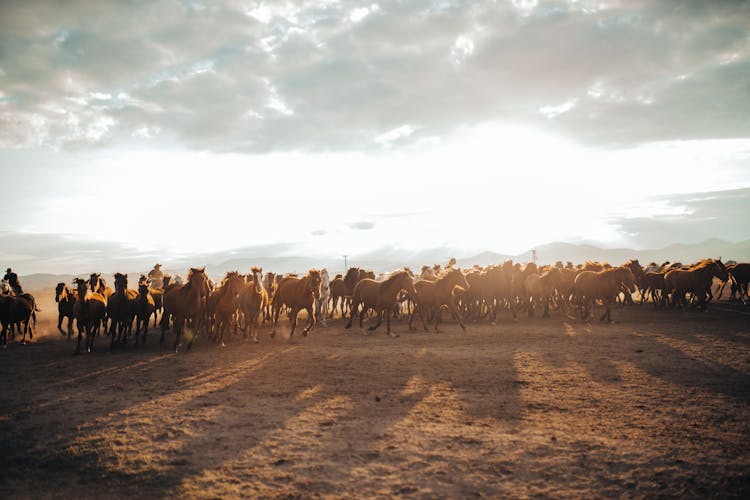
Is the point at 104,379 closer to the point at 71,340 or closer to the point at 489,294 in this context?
the point at 71,340

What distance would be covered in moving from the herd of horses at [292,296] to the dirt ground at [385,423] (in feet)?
7.96

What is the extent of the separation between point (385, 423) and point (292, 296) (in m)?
10.4

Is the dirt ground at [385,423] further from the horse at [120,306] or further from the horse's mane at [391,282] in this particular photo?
the horse's mane at [391,282]

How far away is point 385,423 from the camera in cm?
711

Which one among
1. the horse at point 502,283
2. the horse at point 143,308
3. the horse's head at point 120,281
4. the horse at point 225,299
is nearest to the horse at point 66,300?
the horse's head at point 120,281

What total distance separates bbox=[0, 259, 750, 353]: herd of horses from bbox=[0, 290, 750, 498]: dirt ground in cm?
243

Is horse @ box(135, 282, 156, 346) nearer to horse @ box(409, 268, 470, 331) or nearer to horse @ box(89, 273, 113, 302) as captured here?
horse @ box(89, 273, 113, 302)

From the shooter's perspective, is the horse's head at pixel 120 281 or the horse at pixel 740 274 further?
the horse at pixel 740 274

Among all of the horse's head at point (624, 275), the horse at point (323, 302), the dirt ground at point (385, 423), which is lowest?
the dirt ground at point (385, 423)

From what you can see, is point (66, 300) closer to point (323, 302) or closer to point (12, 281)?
point (12, 281)

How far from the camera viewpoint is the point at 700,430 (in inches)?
256

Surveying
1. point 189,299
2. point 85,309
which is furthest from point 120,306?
point 189,299

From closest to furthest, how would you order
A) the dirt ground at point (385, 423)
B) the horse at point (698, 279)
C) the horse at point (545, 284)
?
the dirt ground at point (385, 423) → the horse at point (698, 279) → the horse at point (545, 284)

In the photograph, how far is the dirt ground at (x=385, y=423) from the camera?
17.3ft
